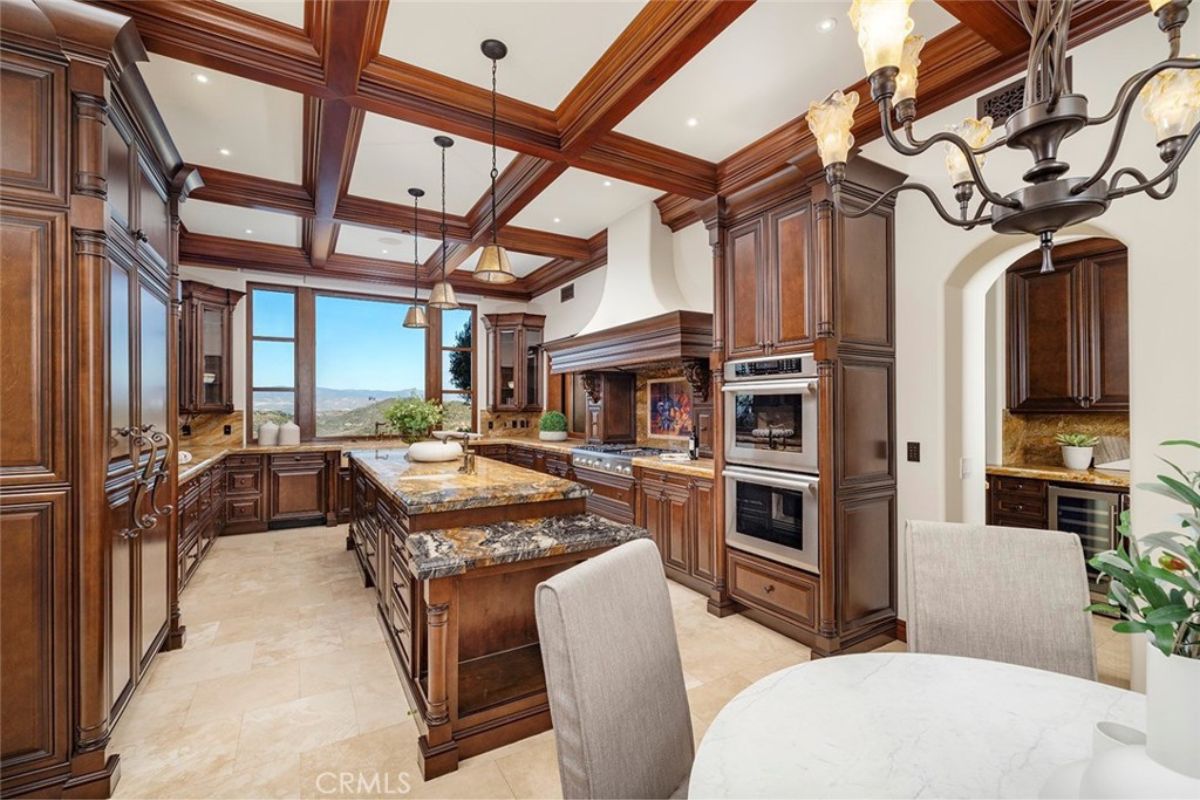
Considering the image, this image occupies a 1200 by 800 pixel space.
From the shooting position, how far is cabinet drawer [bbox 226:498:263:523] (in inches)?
222

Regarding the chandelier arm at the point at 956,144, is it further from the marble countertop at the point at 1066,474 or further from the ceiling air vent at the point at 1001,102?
the marble countertop at the point at 1066,474

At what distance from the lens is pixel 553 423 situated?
6848 mm

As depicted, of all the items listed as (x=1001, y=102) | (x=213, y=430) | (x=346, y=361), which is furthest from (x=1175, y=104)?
(x=213, y=430)

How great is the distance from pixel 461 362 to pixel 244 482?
293cm

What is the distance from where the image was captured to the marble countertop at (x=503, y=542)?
6.64 ft

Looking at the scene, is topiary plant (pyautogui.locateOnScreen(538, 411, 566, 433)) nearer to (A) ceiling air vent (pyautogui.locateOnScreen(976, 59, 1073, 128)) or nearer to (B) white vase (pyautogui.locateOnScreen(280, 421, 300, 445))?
(B) white vase (pyautogui.locateOnScreen(280, 421, 300, 445))

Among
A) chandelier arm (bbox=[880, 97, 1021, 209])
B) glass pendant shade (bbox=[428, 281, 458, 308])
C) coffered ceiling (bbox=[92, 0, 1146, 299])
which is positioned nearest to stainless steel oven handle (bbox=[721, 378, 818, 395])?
coffered ceiling (bbox=[92, 0, 1146, 299])

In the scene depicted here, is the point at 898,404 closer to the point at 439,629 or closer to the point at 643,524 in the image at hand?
the point at 643,524

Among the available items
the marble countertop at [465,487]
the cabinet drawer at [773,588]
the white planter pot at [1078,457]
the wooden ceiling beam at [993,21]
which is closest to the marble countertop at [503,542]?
the marble countertop at [465,487]

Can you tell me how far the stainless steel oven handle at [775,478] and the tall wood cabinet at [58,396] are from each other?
3.16 meters

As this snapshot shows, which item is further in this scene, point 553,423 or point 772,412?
point 553,423

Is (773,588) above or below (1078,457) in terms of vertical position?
below

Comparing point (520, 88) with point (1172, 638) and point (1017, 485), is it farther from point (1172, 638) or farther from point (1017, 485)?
point (1017, 485)

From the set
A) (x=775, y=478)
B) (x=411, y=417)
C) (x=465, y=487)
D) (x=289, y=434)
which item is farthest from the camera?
(x=289, y=434)
